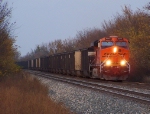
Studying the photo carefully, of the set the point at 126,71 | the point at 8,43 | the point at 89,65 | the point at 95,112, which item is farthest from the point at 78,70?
the point at 95,112

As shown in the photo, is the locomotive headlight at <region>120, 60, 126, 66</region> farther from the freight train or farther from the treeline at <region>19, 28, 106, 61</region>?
the treeline at <region>19, 28, 106, 61</region>

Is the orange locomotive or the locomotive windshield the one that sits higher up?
the locomotive windshield

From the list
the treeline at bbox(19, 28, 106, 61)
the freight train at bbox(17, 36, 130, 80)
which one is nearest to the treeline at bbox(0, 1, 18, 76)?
the freight train at bbox(17, 36, 130, 80)

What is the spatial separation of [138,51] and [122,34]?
6328 millimetres

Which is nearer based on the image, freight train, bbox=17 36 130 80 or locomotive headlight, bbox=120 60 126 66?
freight train, bbox=17 36 130 80

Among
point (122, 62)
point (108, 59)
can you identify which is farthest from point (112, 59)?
point (122, 62)

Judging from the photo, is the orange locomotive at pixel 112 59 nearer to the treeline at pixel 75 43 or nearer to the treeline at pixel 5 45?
the treeline at pixel 5 45

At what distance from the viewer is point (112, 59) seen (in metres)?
23.0

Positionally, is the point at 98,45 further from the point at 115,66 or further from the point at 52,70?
the point at 52,70

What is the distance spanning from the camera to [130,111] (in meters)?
10.2

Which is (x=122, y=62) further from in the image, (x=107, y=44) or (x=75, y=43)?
(x=75, y=43)

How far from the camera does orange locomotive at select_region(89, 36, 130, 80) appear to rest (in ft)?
73.9

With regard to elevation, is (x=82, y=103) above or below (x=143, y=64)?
below

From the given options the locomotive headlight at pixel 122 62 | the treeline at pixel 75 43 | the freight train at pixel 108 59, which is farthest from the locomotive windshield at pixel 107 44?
the treeline at pixel 75 43
